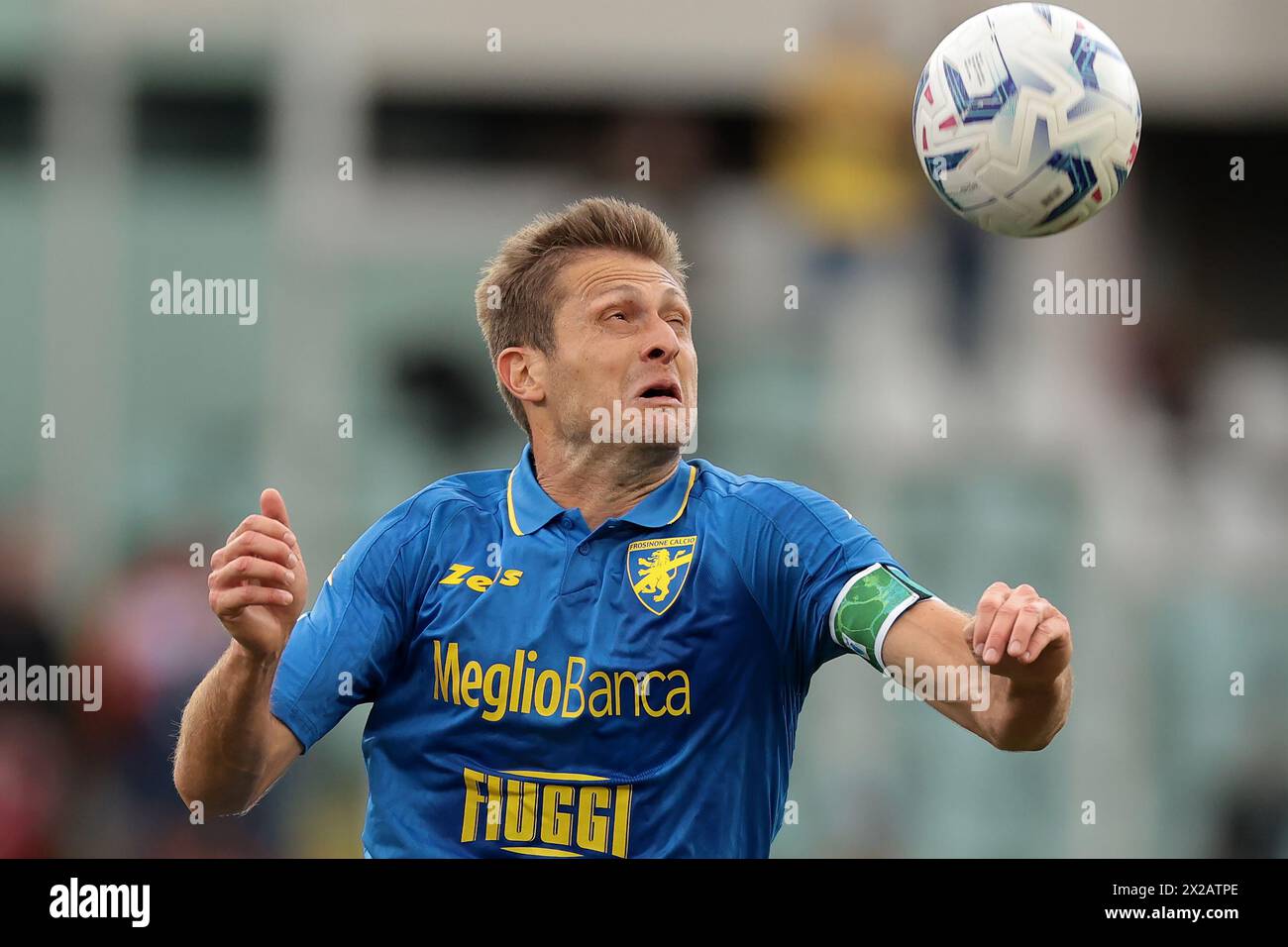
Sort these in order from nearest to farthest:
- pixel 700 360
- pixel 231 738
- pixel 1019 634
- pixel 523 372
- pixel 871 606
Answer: pixel 1019 634, pixel 871 606, pixel 231 738, pixel 523 372, pixel 700 360

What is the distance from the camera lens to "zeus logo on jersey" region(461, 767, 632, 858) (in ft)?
16.9

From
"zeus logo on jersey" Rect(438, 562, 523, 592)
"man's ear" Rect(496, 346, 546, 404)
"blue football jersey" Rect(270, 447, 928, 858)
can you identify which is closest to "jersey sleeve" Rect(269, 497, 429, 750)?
"blue football jersey" Rect(270, 447, 928, 858)

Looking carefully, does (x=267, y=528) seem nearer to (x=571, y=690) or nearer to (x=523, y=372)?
(x=571, y=690)

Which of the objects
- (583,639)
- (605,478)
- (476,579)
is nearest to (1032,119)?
(605,478)

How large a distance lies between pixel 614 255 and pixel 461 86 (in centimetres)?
726

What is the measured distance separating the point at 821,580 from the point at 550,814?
1055 millimetres

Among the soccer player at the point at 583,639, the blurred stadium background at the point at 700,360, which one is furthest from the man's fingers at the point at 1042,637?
the blurred stadium background at the point at 700,360

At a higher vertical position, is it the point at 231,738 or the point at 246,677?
the point at 246,677

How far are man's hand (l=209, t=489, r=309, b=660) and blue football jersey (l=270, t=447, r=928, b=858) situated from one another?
1.37ft

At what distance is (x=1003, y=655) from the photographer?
4.41m

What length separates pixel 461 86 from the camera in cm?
1270

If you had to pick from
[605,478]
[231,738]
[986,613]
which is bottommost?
[231,738]

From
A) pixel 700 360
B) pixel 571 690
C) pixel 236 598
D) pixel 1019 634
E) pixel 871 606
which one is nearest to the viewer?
pixel 1019 634

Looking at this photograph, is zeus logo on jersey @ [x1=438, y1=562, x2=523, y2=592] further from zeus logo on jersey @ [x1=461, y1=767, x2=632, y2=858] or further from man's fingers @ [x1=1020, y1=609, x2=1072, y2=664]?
man's fingers @ [x1=1020, y1=609, x2=1072, y2=664]
